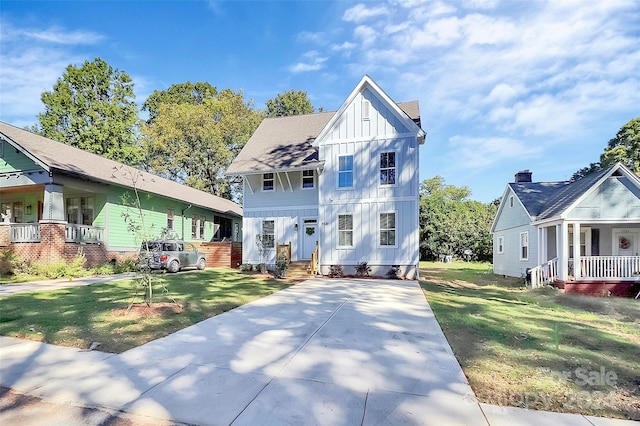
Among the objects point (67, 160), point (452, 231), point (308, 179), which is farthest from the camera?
point (452, 231)

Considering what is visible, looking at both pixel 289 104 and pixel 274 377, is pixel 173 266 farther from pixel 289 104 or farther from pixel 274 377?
pixel 289 104

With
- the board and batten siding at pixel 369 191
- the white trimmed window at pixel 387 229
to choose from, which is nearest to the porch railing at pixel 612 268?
the board and batten siding at pixel 369 191

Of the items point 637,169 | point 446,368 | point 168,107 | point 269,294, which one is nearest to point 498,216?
point 637,169

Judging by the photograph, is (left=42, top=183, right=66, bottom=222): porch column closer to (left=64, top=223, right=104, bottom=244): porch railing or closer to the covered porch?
(left=64, top=223, right=104, bottom=244): porch railing

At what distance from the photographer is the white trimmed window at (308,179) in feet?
56.6

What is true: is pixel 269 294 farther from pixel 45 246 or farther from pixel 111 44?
pixel 111 44

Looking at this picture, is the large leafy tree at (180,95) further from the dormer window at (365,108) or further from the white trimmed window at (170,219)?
the dormer window at (365,108)

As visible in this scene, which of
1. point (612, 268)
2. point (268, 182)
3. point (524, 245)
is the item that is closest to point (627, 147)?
point (524, 245)

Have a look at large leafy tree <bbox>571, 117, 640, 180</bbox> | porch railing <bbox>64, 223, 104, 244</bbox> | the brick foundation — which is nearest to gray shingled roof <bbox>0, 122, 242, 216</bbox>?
porch railing <bbox>64, 223, 104, 244</bbox>

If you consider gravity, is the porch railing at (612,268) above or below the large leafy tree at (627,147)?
below

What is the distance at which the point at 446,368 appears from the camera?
4.39m

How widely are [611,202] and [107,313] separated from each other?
1757cm

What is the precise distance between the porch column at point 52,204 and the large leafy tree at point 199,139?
18.8 meters

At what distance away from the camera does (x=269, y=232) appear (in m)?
17.7
